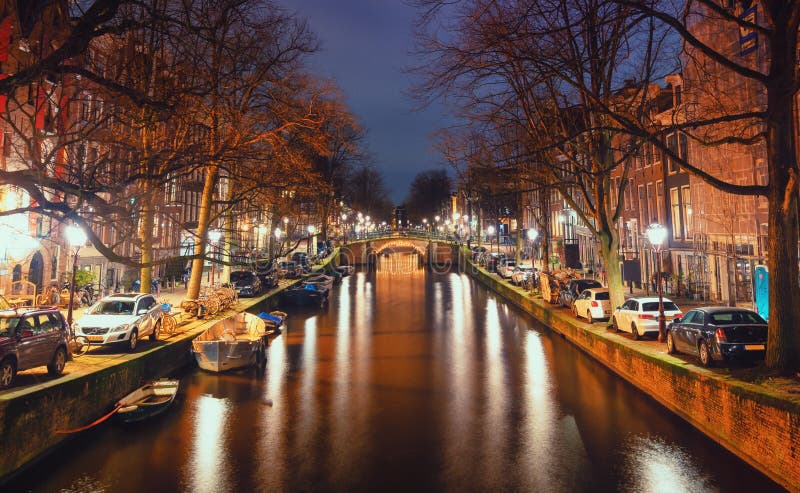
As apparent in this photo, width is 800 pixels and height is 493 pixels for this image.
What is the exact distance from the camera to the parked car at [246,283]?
113 feet

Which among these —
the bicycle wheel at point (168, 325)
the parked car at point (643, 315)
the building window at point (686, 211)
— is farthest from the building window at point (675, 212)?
the bicycle wheel at point (168, 325)

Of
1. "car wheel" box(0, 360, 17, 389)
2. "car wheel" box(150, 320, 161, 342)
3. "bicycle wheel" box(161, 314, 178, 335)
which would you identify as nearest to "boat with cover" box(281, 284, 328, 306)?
"bicycle wheel" box(161, 314, 178, 335)

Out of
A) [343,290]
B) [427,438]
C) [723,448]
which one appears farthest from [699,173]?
[343,290]

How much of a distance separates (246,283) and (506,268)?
2571cm

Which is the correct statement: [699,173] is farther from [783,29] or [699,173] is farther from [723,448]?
[723,448]

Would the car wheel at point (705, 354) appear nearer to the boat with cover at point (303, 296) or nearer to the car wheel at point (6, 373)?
the car wheel at point (6, 373)

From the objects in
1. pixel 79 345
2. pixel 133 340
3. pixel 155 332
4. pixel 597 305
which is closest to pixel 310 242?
pixel 155 332

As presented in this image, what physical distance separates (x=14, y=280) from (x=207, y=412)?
743 inches

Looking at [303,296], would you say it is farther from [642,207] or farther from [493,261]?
[493,261]

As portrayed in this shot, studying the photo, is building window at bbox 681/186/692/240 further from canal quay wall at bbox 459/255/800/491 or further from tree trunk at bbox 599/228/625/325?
canal quay wall at bbox 459/255/800/491

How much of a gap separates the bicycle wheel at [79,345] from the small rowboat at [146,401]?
3.06 metres

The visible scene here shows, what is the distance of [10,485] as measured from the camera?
964 cm

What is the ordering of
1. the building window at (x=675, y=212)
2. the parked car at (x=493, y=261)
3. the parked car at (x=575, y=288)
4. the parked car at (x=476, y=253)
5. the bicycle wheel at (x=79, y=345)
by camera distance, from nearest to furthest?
the bicycle wheel at (x=79, y=345) < the parked car at (x=575, y=288) < the building window at (x=675, y=212) < the parked car at (x=493, y=261) < the parked car at (x=476, y=253)

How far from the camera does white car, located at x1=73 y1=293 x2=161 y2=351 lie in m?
16.2
